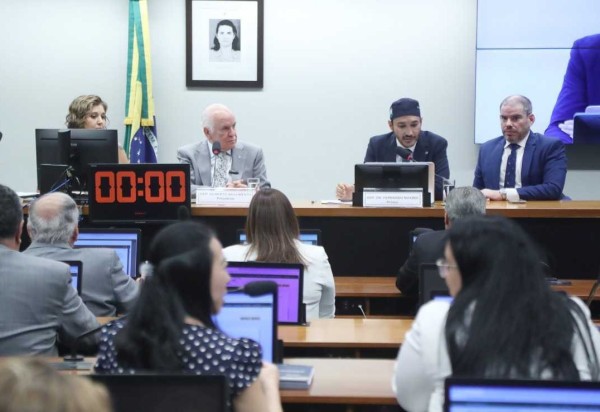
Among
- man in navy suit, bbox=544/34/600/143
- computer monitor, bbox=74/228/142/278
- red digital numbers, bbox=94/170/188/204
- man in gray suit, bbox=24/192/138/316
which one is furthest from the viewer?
man in navy suit, bbox=544/34/600/143

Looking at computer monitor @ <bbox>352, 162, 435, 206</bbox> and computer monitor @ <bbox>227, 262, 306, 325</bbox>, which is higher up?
computer monitor @ <bbox>352, 162, 435, 206</bbox>

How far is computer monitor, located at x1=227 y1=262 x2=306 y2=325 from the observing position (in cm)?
351

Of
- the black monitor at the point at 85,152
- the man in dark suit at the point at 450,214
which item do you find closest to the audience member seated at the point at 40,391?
the man in dark suit at the point at 450,214

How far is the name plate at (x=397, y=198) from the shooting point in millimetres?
5609

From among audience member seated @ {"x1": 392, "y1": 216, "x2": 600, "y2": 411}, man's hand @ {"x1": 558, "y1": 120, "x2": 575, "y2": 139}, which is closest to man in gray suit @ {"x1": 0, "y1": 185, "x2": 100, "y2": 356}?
audience member seated @ {"x1": 392, "y1": 216, "x2": 600, "y2": 411}

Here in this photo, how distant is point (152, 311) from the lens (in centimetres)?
222

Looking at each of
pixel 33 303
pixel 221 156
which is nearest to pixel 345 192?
pixel 221 156

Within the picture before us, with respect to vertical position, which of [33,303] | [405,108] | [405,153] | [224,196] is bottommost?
[33,303]

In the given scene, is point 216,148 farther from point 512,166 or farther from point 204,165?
point 512,166

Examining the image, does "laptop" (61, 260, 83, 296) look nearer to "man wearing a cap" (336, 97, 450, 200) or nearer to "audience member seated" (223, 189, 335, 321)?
"audience member seated" (223, 189, 335, 321)

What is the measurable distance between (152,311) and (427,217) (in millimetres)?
3543

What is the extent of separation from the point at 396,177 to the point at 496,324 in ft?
11.8

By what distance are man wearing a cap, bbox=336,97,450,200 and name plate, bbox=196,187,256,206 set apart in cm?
134

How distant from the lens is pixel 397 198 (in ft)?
18.4
